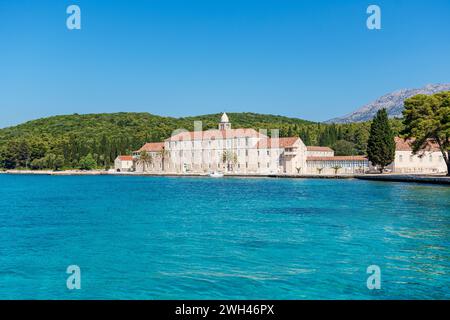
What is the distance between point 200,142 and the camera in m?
106

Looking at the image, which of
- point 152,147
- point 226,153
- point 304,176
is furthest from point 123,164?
point 304,176

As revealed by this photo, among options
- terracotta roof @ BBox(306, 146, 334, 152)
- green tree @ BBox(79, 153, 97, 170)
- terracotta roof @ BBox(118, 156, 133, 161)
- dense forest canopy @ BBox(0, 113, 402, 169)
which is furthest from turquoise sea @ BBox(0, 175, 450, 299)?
green tree @ BBox(79, 153, 97, 170)

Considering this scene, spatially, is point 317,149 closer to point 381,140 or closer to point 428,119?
point 381,140

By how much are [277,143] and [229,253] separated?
257 feet

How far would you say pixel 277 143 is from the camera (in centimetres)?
9369

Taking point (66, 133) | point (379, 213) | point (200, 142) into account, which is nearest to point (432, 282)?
point (379, 213)

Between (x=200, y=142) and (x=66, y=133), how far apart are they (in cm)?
5497

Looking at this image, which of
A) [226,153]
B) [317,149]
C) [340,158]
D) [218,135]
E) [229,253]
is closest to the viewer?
[229,253]

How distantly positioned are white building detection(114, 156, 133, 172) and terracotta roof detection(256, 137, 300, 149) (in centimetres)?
3253

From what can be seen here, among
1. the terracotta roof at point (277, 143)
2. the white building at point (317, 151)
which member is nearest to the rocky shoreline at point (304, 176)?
the terracotta roof at point (277, 143)
